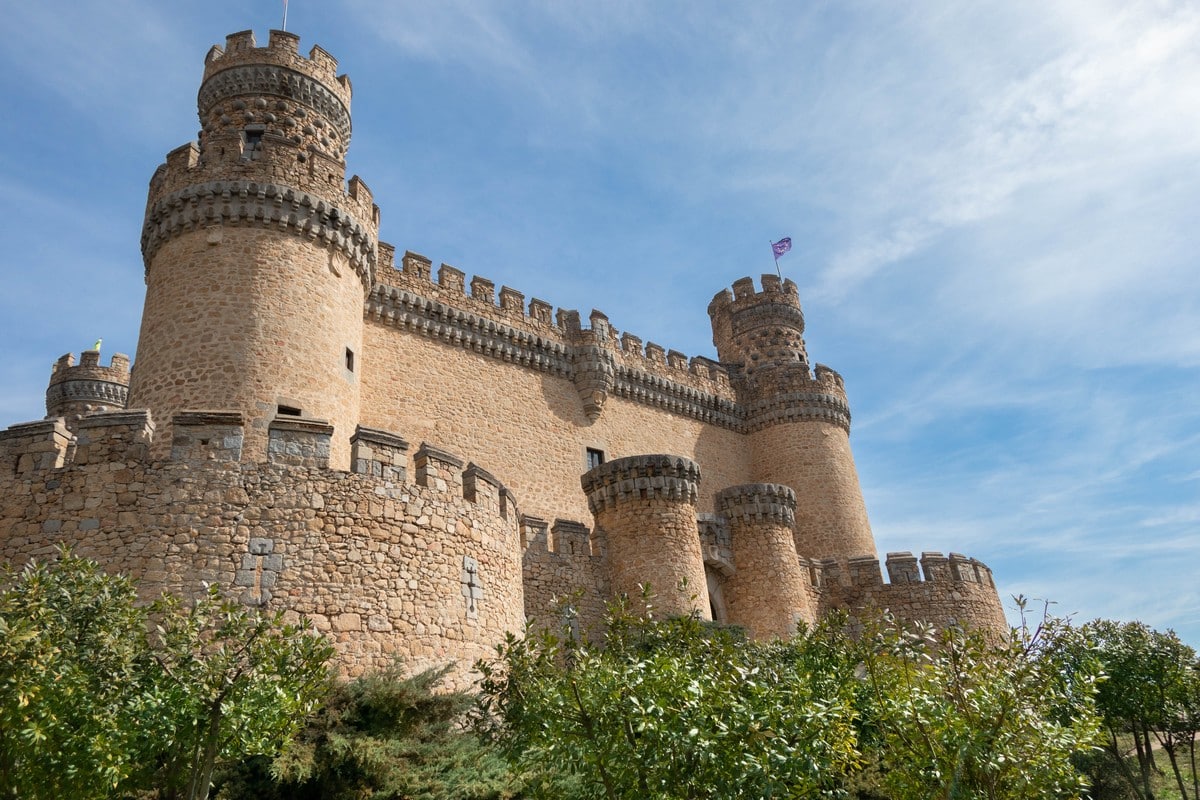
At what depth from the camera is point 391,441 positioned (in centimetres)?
1103

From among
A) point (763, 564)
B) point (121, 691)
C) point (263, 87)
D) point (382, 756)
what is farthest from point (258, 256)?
point (763, 564)

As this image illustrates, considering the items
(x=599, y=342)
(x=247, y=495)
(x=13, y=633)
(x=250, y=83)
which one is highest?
(x=250, y=83)

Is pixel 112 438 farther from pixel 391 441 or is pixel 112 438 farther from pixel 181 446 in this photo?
pixel 391 441

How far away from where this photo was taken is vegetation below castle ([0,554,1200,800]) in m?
6.40

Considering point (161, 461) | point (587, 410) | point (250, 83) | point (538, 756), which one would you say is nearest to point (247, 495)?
point (161, 461)

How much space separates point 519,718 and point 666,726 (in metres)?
1.51

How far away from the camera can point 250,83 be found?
17.2m

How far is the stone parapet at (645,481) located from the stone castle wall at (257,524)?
6.48 meters

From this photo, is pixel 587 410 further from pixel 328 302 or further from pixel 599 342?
pixel 328 302

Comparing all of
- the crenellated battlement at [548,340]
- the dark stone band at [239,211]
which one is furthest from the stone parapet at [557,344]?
the dark stone band at [239,211]

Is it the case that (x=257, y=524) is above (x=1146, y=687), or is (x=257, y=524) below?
above

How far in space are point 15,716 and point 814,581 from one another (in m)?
18.0

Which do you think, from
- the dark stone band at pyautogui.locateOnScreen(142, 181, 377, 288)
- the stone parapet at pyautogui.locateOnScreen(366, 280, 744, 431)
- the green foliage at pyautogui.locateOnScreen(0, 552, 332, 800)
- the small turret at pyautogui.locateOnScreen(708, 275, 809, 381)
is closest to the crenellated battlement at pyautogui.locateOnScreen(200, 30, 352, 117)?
the dark stone band at pyautogui.locateOnScreen(142, 181, 377, 288)

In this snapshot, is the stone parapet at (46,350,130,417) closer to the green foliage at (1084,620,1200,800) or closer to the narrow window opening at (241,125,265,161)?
the narrow window opening at (241,125,265,161)
